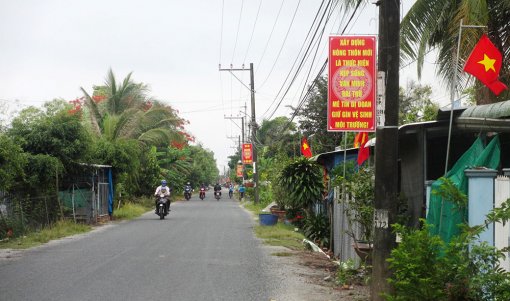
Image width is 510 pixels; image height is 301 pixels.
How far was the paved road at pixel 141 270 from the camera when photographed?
8.54m

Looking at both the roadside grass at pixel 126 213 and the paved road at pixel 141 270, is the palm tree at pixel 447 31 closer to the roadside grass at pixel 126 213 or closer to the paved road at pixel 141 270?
the paved road at pixel 141 270

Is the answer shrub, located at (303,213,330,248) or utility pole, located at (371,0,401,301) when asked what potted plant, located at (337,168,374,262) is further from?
shrub, located at (303,213,330,248)

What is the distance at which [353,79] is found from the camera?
30.3ft

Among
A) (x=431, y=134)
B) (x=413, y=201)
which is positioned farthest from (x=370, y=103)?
(x=413, y=201)

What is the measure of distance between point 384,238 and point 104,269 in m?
5.52

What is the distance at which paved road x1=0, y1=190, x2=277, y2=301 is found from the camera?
8.54 meters

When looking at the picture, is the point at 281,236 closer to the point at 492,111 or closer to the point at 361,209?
the point at 361,209

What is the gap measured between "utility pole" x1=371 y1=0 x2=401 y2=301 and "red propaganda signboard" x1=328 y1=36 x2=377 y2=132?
1.56 metres

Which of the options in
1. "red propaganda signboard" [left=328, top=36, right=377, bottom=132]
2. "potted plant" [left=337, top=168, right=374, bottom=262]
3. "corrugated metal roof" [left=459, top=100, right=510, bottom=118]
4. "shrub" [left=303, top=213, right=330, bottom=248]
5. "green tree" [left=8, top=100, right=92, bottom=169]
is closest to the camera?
"corrugated metal roof" [left=459, top=100, right=510, bottom=118]

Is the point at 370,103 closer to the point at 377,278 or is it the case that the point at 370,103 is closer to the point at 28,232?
the point at 377,278

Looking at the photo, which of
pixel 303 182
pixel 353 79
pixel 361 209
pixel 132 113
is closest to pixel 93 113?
pixel 132 113

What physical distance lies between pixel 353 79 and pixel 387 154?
81.8 inches

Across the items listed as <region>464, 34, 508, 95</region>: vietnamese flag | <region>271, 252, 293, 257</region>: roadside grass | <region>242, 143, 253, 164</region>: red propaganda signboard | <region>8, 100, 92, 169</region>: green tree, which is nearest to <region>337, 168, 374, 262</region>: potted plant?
<region>464, 34, 508, 95</region>: vietnamese flag

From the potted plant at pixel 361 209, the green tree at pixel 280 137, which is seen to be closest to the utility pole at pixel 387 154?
the potted plant at pixel 361 209
